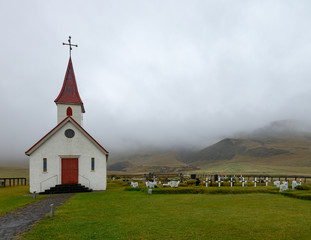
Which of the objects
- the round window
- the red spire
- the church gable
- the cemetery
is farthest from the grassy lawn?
the red spire

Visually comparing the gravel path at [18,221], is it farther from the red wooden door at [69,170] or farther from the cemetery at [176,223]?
the red wooden door at [69,170]

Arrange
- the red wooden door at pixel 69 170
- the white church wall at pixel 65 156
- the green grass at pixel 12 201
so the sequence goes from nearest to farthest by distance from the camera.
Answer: the green grass at pixel 12 201
the white church wall at pixel 65 156
the red wooden door at pixel 69 170

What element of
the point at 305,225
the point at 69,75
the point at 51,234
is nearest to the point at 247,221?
the point at 305,225

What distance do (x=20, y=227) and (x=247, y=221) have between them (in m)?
10.0

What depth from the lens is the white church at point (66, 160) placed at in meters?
25.0

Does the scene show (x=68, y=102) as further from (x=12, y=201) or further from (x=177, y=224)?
(x=177, y=224)

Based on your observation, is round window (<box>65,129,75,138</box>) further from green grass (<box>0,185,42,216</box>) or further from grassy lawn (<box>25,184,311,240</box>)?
grassy lawn (<box>25,184,311,240</box>)

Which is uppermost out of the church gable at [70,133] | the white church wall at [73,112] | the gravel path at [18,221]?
the white church wall at [73,112]

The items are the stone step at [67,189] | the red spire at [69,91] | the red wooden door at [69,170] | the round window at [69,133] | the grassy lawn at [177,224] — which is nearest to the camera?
the grassy lawn at [177,224]

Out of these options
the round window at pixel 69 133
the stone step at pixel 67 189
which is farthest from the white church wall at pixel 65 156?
the stone step at pixel 67 189

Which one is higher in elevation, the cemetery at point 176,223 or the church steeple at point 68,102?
the church steeple at point 68,102

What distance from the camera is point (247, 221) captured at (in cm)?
1063

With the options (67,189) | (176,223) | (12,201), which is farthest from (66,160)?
(176,223)

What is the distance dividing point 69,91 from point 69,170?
415 inches
